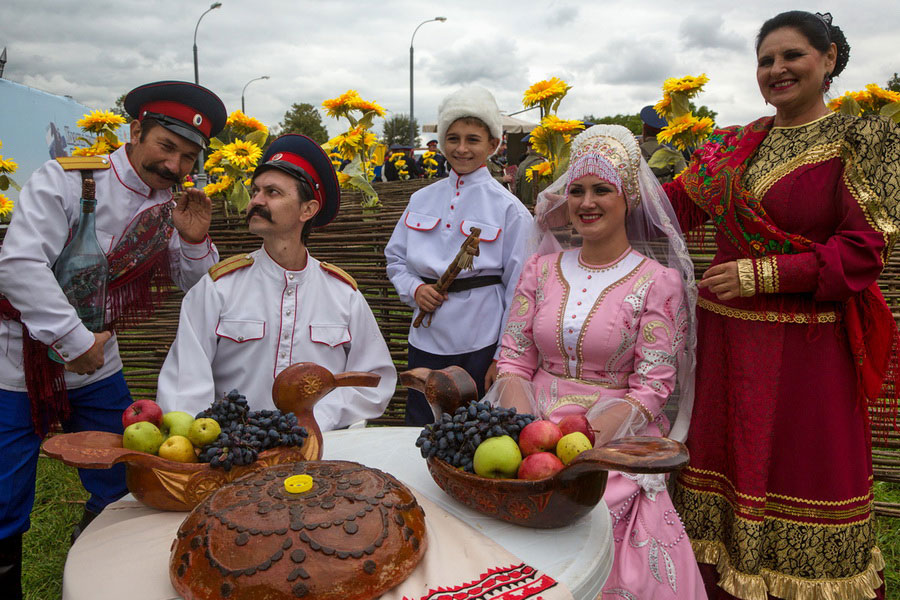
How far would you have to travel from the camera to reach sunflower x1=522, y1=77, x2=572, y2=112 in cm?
353

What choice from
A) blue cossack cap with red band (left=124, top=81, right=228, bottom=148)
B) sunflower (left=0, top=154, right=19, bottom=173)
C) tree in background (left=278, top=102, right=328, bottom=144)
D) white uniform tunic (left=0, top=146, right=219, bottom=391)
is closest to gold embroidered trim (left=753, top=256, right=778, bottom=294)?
blue cossack cap with red band (left=124, top=81, right=228, bottom=148)

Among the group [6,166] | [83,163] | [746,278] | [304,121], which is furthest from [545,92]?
[304,121]

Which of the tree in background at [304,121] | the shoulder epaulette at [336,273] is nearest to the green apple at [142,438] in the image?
the shoulder epaulette at [336,273]

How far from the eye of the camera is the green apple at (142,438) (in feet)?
5.22

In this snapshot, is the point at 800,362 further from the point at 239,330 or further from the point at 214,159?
the point at 214,159

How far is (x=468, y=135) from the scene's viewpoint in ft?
9.78

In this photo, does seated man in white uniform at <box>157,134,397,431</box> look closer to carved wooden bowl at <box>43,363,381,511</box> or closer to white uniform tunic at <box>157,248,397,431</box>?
white uniform tunic at <box>157,248,397,431</box>

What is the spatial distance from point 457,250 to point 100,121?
8.38 feet

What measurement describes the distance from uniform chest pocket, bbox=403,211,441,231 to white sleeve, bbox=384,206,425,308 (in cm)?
5

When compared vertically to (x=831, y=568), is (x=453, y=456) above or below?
above

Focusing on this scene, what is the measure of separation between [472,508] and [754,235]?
1.42 metres

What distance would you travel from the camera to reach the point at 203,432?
5.34 feet

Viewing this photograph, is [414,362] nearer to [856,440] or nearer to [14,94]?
[856,440]

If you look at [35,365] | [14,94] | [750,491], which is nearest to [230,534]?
[35,365]
